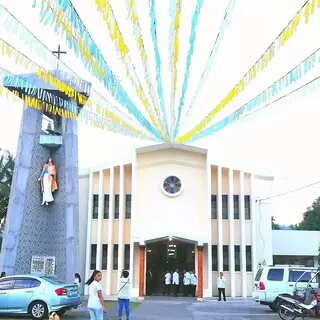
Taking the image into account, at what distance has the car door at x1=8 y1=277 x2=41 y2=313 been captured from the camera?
14.5m

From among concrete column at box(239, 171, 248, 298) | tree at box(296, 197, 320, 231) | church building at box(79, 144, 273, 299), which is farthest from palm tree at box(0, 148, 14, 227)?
tree at box(296, 197, 320, 231)

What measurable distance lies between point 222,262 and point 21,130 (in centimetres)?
1150

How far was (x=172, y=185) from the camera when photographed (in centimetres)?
2642

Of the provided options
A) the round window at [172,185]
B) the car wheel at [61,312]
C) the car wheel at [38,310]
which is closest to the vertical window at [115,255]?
the round window at [172,185]

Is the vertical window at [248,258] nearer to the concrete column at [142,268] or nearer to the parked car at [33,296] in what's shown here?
the concrete column at [142,268]

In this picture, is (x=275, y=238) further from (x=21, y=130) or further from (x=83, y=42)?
(x=83, y=42)

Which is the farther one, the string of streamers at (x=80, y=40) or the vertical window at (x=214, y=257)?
the vertical window at (x=214, y=257)

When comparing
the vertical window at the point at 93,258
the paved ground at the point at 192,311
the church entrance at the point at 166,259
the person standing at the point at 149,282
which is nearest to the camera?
the paved ground at the point at 192,311

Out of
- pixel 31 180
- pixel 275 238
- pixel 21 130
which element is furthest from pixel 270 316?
pixel 275 238

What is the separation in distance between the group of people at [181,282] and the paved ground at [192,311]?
2.12 m

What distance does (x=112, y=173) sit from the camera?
26.7 metres

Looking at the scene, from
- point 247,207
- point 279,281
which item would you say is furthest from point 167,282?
point 279,281

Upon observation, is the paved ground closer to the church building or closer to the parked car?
the parked car

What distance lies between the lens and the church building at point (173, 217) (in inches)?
1000
